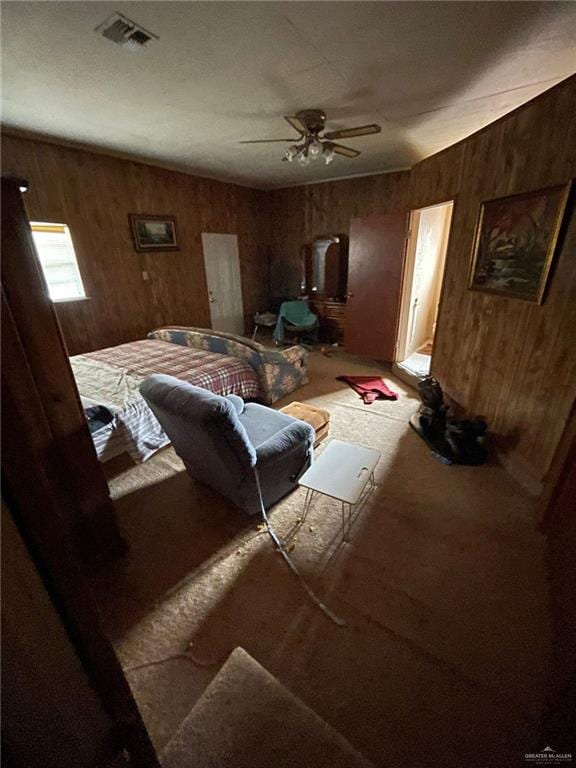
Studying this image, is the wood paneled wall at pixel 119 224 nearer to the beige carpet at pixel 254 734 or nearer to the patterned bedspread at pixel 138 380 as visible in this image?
the patterned bedspread at pixel 138 380

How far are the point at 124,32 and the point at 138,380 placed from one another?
2.04m

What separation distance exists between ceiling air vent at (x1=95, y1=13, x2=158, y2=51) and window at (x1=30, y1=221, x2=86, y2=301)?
237cm

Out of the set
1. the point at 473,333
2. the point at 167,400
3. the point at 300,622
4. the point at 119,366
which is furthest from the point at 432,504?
the point at 119,366

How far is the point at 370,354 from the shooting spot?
4434mm

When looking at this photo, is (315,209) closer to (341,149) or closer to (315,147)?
(341,149)

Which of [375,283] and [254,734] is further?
[375,283]

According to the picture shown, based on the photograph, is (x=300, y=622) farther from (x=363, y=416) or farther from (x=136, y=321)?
(x=136, y=321)

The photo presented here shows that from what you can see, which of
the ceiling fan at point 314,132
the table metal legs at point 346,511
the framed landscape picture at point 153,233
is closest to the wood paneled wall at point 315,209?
the ceiling fan at point 314,132

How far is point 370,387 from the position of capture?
3594 millimetres

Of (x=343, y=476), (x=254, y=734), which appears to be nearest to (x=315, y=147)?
(x=343, y=476)

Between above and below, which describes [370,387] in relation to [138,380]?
below

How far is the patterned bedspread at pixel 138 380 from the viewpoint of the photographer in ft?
7.10

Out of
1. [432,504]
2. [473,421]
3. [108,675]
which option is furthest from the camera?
[473,421]

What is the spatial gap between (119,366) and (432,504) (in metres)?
2.74
